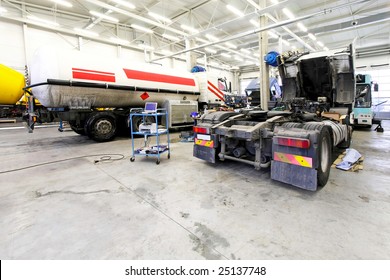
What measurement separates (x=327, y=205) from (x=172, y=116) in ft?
19.5

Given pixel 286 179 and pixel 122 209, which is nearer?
pixel 122 209

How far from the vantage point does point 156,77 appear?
700cm

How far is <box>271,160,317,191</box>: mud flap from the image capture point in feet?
7.40

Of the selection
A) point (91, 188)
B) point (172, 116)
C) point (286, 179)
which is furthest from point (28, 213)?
point (172, 116)

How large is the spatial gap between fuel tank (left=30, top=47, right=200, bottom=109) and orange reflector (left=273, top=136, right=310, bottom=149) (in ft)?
16.9

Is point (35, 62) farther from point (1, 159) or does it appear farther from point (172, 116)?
point (172, 116)

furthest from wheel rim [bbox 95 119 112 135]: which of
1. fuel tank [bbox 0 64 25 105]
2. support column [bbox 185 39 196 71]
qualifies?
support column [bbox 185 39 196 71]

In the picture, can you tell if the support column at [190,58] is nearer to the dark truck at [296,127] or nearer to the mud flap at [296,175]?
the dark truck at [296,127]

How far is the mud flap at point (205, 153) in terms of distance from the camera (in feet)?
11.0

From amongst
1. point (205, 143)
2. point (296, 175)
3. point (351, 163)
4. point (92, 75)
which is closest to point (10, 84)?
point (92, 75)

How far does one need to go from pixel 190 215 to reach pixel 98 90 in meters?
5.18

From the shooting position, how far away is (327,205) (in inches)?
81.5

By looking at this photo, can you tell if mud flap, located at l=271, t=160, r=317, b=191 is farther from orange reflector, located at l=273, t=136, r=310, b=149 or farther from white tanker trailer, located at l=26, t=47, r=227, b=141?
white tanker trailer, located at l=26, t=47, r=227, b=141

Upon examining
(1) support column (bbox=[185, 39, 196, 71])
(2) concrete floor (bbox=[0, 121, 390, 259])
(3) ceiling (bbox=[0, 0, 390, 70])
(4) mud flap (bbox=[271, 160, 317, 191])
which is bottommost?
(2) concrete floor (bbox=[0, 121, 390, 259])
